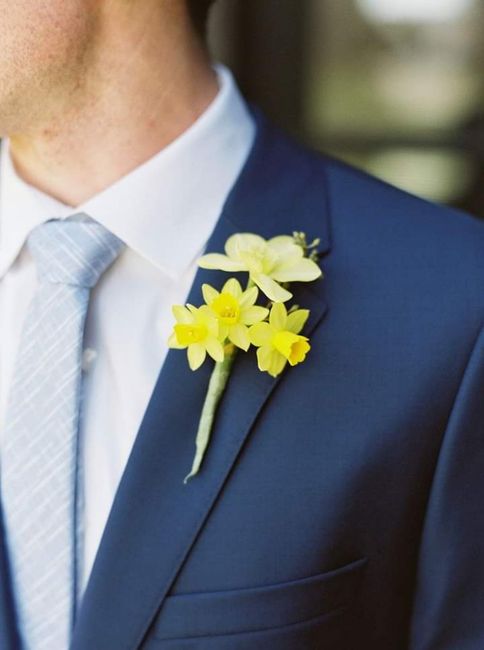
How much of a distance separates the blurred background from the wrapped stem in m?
2.99

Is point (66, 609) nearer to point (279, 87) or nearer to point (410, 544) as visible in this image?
point (410, 544)

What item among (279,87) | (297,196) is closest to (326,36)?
(279,87)

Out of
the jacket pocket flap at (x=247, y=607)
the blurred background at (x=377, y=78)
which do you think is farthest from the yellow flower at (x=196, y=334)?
the blurred background at (x=377, y=78)

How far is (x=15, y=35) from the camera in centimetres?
143

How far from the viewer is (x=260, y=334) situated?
Answer: 1.34m

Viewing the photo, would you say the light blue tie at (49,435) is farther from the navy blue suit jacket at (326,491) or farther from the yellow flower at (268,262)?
the yellow flower at (268,262)

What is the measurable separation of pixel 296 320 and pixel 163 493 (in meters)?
0.27

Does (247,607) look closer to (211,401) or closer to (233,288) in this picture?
(211,401)

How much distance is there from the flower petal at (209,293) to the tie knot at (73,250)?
7.2 inches

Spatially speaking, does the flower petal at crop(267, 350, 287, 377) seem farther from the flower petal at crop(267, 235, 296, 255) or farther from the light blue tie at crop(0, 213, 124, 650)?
the light blue tie at crop(0, 213, 124, 650)

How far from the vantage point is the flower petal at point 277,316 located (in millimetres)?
1347

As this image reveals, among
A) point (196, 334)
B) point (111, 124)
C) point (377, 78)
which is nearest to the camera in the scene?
point (196, 334)

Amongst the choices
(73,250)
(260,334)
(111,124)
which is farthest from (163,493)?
(111,124)

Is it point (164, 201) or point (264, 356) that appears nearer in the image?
point (264, 356)
